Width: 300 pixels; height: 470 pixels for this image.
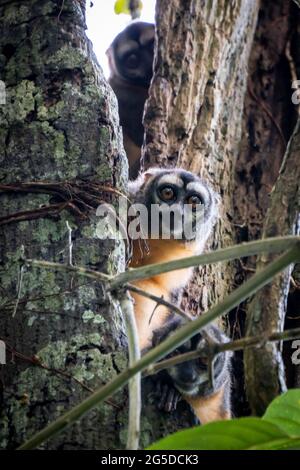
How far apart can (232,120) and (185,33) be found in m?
0.68

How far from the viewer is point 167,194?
4.11m

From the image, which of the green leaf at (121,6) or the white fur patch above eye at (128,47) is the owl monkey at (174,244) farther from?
the white fur patch above eye at (128,47)

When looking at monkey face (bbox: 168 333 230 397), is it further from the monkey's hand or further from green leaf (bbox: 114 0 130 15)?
green leaf (bbox: 114 0 130 15)

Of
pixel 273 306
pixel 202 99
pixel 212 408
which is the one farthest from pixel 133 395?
pixel 202 99

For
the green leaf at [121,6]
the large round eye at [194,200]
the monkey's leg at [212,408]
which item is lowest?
the monkey's leg at [212,408]

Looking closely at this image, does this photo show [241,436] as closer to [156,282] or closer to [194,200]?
[194,200]

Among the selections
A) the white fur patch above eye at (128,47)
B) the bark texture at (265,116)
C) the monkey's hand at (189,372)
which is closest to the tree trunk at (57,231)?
the monkey's hand at (189,372)

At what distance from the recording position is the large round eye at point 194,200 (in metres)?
4.06

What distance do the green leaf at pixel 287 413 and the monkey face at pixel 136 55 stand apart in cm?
652

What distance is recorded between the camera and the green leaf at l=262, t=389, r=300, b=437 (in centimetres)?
158

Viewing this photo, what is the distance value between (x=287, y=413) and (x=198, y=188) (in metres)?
2.54
